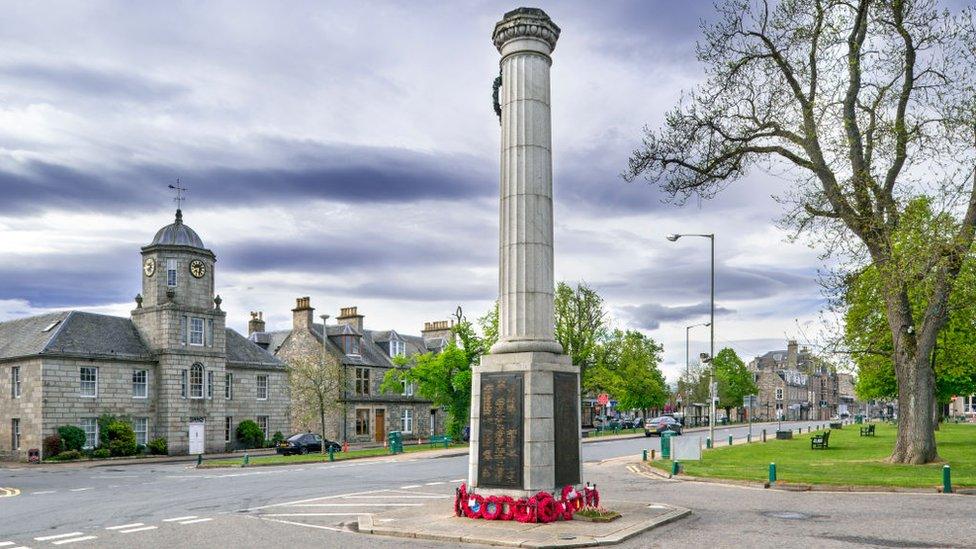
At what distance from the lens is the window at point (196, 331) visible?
52438 millimetres

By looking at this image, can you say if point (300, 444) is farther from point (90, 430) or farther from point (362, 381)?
point (362, 381)

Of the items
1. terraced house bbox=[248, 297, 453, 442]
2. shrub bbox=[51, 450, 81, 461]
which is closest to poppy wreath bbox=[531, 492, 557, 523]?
shrub bbox=[51, 450, 81, 461]

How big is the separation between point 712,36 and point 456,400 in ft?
109

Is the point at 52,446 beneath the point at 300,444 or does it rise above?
above

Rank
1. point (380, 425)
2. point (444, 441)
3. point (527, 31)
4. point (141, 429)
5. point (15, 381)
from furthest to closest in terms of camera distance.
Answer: point (380, 425) < point (444, 441) < point (141, 429) < point (15, 381) < point (527, 31)

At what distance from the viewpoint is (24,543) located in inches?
597

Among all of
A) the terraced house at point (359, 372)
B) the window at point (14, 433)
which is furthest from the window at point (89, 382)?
the terraced house at point (359, 372)

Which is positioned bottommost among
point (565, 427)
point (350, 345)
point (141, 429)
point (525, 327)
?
point (141, 429)

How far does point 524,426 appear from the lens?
16.3 meters

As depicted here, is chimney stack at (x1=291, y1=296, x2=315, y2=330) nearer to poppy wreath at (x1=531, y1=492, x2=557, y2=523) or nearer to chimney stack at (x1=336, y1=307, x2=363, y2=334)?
chimney stack at (x1=336, y1=307, x2=363, y2=334)

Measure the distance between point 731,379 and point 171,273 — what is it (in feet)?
267

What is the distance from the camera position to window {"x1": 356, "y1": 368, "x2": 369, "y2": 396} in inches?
2611

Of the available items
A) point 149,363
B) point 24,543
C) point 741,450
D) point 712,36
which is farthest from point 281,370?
point 24,543

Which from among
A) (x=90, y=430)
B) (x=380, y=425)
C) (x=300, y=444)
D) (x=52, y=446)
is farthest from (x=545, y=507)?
(x=380, y=425)
